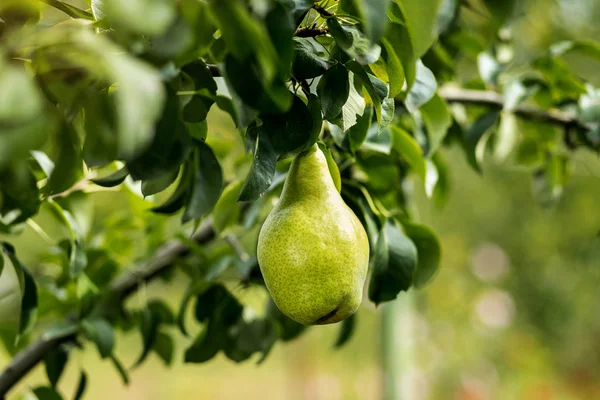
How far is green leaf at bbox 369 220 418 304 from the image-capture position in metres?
0.55

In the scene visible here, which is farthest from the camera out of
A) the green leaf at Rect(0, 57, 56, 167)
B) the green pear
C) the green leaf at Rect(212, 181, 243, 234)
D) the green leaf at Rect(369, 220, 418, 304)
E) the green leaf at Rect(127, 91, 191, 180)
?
the green leaf at Rect(212, 181, 243, 234)

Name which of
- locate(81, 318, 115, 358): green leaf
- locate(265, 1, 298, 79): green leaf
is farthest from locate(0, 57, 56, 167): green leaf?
locate(81, 318, 115, 358): green leaf

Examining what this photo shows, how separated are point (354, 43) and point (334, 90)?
30mm

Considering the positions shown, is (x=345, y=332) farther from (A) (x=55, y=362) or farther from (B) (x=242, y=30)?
(B) (x=242, y=30)

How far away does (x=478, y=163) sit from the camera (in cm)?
76

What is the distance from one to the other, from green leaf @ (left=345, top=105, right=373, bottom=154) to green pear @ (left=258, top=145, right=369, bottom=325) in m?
0.05

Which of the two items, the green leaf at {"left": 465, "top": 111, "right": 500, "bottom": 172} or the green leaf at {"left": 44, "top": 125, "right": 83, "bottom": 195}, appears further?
the green leaf at {"left": 465, "top": 111, "right": 500, "bottom": 172}

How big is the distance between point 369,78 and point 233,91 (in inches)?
4.9

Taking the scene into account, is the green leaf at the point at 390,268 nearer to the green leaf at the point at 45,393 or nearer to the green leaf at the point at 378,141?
the green leaf at the point at 378,141

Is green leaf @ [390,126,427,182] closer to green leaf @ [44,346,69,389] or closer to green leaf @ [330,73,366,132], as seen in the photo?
green leaf @ [330,73,366,132]

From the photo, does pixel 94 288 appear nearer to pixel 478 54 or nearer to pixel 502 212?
pixel 478 54

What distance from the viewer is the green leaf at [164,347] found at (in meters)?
0.83

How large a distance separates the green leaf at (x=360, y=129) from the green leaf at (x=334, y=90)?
0.08 meters

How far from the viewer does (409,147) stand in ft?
2.02
